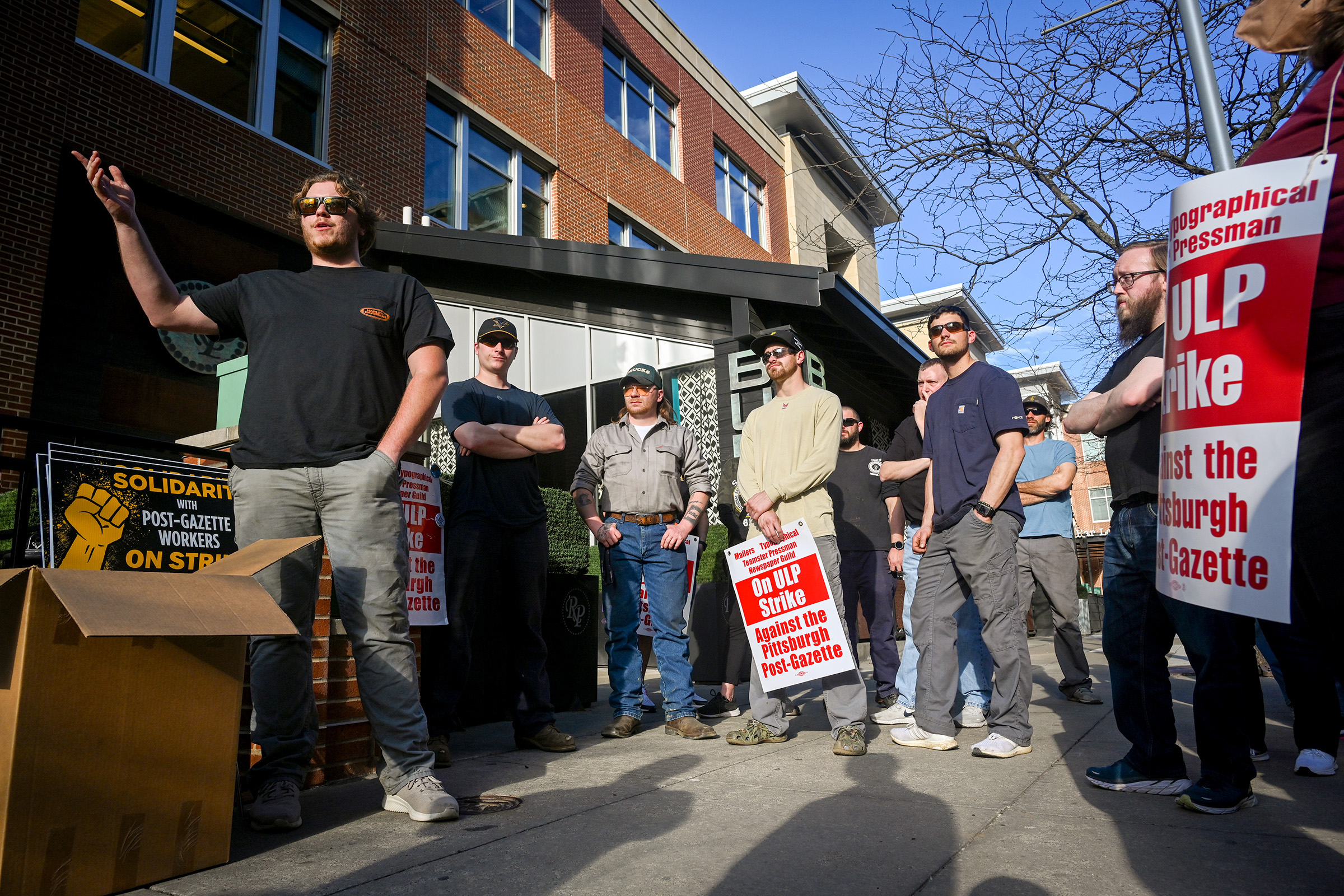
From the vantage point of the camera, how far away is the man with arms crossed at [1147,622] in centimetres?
268

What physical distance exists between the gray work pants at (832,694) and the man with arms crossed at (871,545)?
1.38 meters

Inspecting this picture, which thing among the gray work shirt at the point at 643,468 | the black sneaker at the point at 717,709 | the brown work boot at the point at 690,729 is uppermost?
the gray work shirt at the point at 643,468

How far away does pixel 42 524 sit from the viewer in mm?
3359

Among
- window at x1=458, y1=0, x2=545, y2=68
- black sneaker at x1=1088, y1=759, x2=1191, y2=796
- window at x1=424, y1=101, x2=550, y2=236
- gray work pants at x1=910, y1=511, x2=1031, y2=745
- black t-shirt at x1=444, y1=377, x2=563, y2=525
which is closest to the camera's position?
black sneaker at x1=1088, y1=759, x2=1191, y2=796

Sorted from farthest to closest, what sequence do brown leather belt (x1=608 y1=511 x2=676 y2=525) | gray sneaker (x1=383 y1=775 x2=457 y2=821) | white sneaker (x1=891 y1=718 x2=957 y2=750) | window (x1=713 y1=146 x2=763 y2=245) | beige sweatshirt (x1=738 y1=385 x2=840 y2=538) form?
1. window (x1=713 y1=146 x2=763 y2=245)
2. brown leather belt (x1=608 y1=511 x2=676 y2=525)
3. beige sweatshirt (x1=738 y1=385 x2=840 y2=538)
4. white sneaker (x1=891 y1=718 x2=957 y2=750)
5. gray sneaker (x1=383 y1=775 x2=457 y2=821)

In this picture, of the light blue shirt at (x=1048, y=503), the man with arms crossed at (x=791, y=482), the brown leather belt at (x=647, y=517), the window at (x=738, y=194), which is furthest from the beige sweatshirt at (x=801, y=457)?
the window at (x=738, y=194)

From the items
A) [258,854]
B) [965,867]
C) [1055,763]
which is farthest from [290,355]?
[1055,763]

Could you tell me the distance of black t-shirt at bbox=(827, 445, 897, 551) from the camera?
18.7 feet

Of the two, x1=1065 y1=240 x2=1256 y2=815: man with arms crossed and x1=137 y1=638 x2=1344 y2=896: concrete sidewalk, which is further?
x1=1065 y1=240 x2=1256 y2=815: man with arms crossed

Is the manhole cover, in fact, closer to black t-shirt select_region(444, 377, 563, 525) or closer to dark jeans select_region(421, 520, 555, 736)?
dark jeans select_region(421, 520, 555, 736)

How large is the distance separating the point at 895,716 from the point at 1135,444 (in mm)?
2525

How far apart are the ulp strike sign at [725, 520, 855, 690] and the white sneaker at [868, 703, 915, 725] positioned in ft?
3.81

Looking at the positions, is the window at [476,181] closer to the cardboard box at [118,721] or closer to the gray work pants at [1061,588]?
the gray work pants at [1061,588]

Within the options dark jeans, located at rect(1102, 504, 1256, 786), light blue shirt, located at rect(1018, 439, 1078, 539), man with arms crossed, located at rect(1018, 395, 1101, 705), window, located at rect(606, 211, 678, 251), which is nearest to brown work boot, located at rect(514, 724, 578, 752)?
dark jeans, located at rect(1102, 504, 1256, 786)
